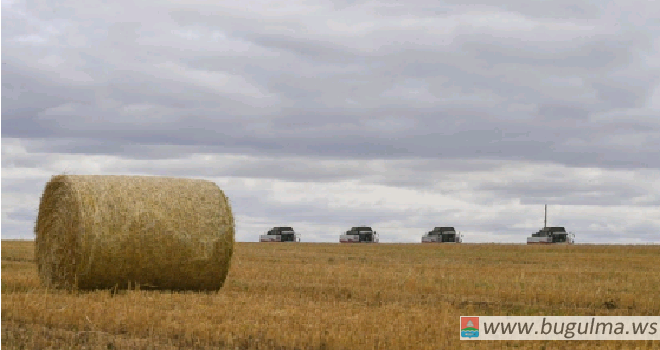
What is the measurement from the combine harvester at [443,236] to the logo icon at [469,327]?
65.5m

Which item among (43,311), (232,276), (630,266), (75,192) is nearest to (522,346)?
(43,311)

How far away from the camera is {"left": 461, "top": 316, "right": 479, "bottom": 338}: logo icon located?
39.5 feet

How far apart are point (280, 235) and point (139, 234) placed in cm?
6396

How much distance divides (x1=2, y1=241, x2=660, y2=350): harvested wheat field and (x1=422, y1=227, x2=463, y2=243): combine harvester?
54.6m

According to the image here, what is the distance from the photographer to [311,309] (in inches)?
556

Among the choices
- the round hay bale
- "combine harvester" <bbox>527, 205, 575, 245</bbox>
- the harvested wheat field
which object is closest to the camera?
the harvested wheat field

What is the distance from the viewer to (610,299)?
696 inches

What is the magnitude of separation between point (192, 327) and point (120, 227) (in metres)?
5.34

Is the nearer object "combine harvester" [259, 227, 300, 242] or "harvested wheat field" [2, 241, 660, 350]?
"harvested wheat field" [2, 241, 660, 350]

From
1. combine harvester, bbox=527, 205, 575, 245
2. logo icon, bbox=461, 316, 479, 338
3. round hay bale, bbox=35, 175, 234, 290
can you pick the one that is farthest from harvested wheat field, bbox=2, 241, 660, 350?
combine harvester, bbox=527, 205, 575, 245

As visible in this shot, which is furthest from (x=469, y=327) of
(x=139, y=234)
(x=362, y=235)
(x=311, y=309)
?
(x=362, y=235)

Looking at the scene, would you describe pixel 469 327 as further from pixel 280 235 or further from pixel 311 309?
pixel 280 235

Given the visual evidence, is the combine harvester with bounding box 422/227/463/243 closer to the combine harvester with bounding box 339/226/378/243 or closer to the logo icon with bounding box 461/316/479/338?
the combine harvester with bounding box 339/226/378/243

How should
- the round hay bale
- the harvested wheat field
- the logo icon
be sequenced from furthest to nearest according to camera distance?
1. the round hay bale
2. the logo icon
3. the harvested wheat field
